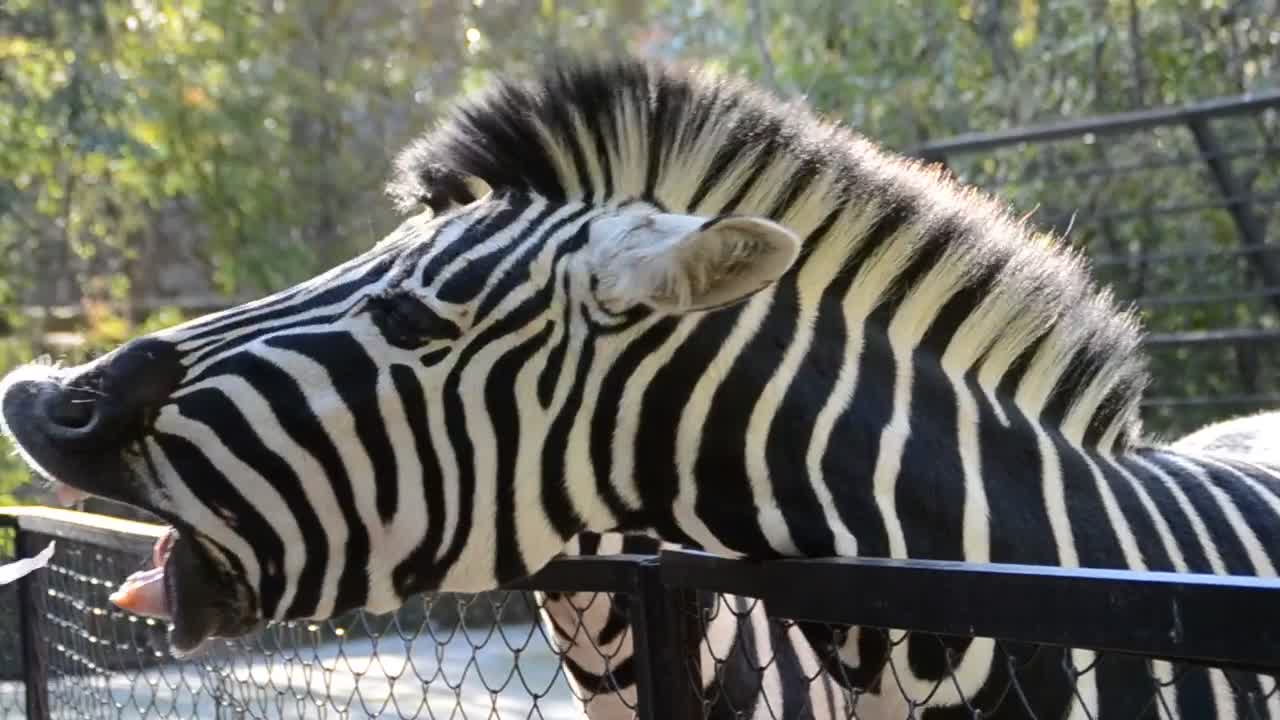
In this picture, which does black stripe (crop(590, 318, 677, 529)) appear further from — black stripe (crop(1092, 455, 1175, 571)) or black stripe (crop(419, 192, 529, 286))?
black stripe (crop(1092, 455, 1175, 571))

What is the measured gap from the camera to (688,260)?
1641 millimetres

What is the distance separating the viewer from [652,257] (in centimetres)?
166

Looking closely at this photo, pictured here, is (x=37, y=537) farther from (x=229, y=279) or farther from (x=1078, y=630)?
(x=229, y=279)

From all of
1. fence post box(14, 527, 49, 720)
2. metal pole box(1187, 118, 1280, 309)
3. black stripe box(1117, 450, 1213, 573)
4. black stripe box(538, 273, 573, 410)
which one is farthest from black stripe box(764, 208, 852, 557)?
metal pole box(1187, 118, 1280, 309)

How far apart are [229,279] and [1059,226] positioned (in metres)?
4.58

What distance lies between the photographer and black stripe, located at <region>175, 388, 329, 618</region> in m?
1.68

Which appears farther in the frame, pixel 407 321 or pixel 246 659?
pixel 246 659

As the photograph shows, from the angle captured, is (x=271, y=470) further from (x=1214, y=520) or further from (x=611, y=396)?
(x=1214, y=520)

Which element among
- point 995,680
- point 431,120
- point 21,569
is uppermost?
point 431,120

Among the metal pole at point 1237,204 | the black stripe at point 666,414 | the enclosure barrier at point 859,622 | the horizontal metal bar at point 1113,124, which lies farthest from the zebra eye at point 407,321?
the metal pole at point 1237,204

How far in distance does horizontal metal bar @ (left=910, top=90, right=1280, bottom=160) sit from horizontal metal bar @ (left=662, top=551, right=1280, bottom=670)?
486 cm

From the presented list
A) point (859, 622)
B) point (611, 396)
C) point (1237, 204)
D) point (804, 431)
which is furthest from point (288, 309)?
point (1237, 204)

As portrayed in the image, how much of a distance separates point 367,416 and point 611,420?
28cm

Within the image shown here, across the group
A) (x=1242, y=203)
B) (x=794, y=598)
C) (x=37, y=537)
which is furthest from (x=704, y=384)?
(x=1242, y=203)
